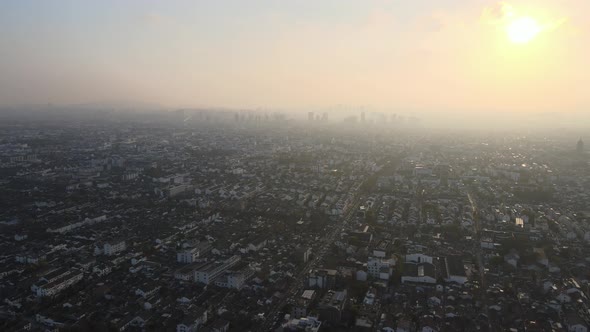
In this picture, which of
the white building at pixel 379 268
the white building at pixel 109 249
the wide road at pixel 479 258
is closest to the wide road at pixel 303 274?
the white building at pixel 379 268

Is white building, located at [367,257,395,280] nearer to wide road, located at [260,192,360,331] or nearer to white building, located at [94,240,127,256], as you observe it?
wide road, located at [260,192,360,331]

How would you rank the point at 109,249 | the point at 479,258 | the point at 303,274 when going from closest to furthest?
the point at 303,274
the point at 109,249
the point at 479,258

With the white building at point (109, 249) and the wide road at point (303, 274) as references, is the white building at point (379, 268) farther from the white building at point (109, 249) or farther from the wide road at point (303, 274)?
the white building at point (109, 249)

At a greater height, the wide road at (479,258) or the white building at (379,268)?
the white building at (379,268)

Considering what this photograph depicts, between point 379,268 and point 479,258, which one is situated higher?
point 379,268

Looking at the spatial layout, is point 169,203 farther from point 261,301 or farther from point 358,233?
point 261,301

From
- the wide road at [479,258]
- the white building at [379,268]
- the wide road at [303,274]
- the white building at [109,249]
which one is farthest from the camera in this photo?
the white building at [109,249]

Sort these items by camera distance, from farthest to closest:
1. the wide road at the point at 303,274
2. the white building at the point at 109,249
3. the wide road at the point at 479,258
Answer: the white building at the point at 109,249
the wide road at the point at 479,258
the wide road at the point at 303,274

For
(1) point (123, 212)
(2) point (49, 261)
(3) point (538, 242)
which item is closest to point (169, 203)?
(1) point (123, 212)

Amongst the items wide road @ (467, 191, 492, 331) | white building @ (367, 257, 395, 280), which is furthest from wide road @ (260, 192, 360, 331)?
wide road @ (467, 191, 492, 331)

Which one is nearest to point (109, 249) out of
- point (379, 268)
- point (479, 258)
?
point (379, 268)

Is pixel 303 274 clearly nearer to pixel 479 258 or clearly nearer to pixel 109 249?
pixel 479 258

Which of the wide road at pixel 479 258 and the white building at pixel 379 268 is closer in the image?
the wide road at pixel 479 258
